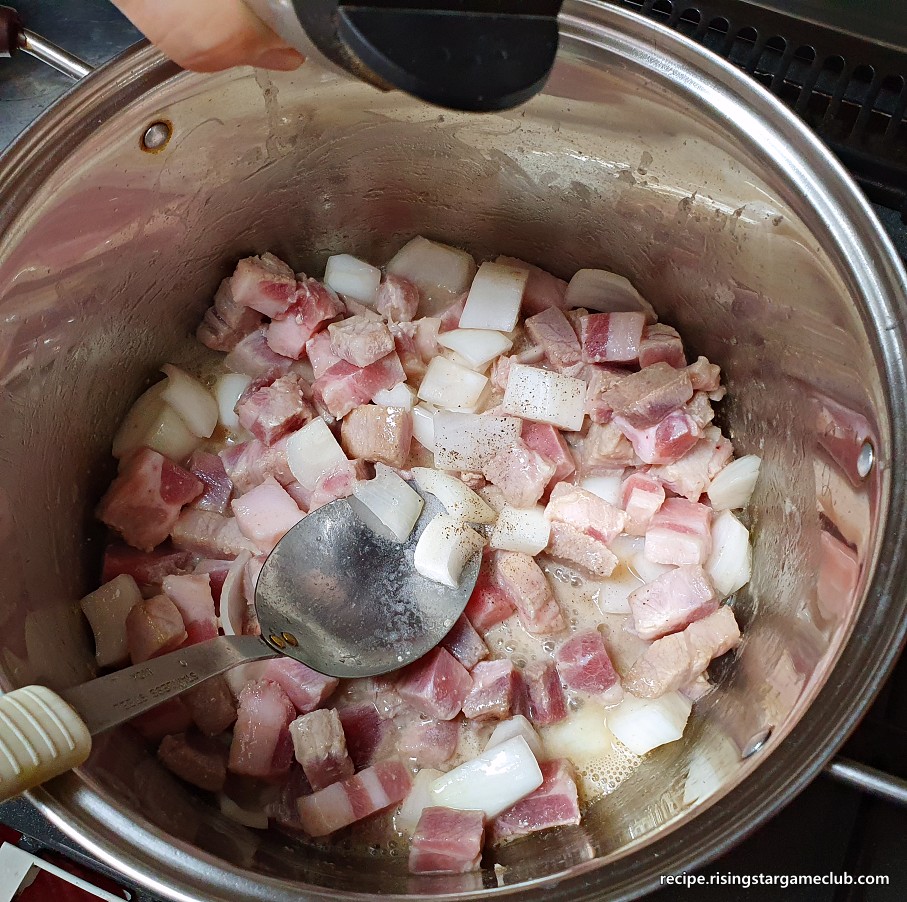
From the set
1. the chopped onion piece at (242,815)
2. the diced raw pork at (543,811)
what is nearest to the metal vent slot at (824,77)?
the diced raw pork at (543,811)

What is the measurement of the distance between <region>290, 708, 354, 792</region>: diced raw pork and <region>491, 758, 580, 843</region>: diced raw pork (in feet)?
0.86

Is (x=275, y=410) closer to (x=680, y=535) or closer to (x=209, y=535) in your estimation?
(x=209, y=535)

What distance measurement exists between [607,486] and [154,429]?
2.91 ft

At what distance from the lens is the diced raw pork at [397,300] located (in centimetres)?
167

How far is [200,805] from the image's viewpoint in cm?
125

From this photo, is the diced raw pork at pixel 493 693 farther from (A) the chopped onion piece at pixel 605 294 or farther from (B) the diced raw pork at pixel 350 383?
(A) the chopped onion piece at pixel 605 294

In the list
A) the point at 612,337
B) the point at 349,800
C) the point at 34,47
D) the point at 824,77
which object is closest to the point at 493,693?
the point at 349,800

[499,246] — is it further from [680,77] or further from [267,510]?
A: [267,510]

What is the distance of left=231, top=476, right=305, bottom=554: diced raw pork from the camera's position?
1.51 meters

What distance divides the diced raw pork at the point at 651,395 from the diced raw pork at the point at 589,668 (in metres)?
0.41

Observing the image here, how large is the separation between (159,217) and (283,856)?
1049mm

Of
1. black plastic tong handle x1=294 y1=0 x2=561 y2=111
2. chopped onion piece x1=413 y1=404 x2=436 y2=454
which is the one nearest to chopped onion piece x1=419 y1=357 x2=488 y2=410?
chopped onion piece x1=413 y1=404 x2=436 y2=454

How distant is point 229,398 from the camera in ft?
5.49

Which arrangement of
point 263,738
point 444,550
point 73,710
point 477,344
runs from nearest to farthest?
point 73,710, point 263,738, point 444,550, point 477,344
